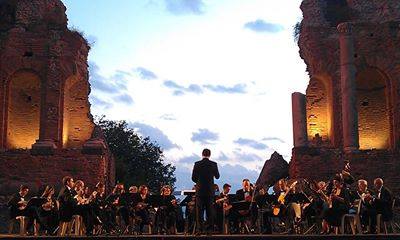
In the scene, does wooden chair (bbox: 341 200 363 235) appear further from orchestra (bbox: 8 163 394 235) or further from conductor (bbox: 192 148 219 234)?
conductor (bbox: 192 148 219 234)

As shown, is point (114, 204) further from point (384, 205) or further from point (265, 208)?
point (384, 205)

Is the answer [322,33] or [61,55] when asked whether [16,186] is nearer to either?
[61,55]

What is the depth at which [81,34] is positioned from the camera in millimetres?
27969

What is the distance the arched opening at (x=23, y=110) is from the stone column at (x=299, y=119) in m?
11.4

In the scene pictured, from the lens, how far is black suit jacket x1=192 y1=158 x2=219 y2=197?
14.2 meters

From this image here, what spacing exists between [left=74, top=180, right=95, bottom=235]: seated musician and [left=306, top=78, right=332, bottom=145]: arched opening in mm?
15004

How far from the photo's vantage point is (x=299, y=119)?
2764 cm

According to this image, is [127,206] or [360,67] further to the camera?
[360,67]

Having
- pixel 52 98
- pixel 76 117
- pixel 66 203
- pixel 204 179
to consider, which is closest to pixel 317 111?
pixel 76 117

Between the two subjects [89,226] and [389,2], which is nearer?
[89,226]

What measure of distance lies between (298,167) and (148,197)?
9.63 m

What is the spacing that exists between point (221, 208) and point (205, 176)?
2.71 metres

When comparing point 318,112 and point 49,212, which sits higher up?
point 318,112

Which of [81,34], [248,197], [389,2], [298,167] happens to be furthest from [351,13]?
[248,197]
